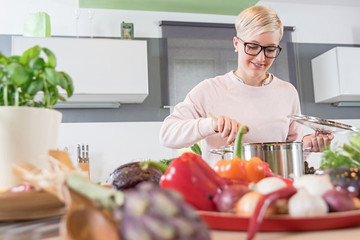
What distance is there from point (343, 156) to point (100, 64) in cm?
274

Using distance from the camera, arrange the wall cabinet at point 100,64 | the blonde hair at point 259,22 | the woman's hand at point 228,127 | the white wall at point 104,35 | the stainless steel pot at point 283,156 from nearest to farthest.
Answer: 1. the stainless steel pot at point 283,156
2. the woman's hand at point 228,127
3. the blonde hair at point 259,22
4. the wall cabinet at point 100,64
5. the white wall at point 104,35

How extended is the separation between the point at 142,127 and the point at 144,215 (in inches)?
129

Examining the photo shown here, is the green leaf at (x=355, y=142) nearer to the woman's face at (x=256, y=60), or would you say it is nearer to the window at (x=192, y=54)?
the woman's face at (x=256, y=60)

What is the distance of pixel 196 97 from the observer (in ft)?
5.90

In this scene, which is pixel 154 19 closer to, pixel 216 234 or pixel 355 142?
pixel 355 142

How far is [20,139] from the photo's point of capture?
2.22 ft

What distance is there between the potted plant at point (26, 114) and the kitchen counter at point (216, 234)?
15 cm

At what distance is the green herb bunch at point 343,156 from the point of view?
2.19 feet

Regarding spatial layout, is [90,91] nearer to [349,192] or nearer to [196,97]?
[196,97]

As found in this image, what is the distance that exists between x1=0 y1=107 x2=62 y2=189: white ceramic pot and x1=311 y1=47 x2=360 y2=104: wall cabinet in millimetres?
3414

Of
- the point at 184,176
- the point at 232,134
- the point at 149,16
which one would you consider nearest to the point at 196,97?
the point at 232,134

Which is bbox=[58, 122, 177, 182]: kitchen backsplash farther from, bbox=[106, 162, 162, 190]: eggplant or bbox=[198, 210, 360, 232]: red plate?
bbox=[198, 210, 360, 232]: red plate

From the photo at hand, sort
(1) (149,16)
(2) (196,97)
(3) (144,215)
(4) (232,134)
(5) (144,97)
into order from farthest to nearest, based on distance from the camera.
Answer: (1) (149,16) → (5) (144,97) → (2) (196,97) → (4) (232,134) → (3) (144,215)

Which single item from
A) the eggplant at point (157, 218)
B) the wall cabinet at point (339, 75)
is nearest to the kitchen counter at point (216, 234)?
the eggplant at point (157, 218)
